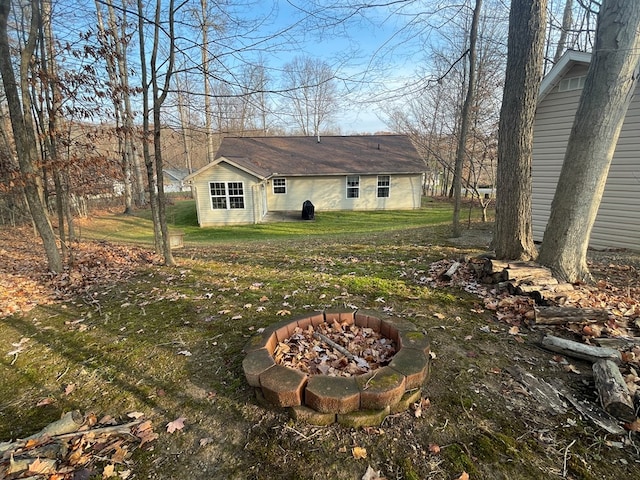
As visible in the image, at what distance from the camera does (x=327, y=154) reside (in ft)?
68.8

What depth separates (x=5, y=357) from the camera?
318cm

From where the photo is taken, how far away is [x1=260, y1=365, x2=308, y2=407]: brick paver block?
2164 millimetres

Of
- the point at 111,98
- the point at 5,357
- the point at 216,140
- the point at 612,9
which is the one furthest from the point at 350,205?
the point at 216,140

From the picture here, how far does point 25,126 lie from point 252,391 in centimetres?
621

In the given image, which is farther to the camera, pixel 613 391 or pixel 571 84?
pixel 571 84

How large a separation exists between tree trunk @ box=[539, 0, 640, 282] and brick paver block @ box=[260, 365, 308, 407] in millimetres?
3905

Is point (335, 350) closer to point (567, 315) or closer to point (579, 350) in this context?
point (579, 350)

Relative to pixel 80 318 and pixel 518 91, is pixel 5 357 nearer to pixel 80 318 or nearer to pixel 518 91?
pixel 80 318

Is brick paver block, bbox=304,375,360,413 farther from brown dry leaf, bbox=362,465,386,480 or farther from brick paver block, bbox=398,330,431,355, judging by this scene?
brick paver block, bbox=398,330,431,355

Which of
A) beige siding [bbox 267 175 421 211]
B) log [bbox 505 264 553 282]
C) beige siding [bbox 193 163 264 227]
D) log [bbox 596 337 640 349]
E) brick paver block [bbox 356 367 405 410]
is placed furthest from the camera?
beige siding [bbox 267 175 421 211]

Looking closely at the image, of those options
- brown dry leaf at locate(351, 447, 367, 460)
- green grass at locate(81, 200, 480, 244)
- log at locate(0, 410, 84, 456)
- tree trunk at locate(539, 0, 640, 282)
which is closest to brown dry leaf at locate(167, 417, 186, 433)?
log at locate(0, 410, 84, 456)

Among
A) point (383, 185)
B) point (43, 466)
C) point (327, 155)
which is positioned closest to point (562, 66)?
point (43, 466)

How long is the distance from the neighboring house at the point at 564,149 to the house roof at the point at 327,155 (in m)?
10.9

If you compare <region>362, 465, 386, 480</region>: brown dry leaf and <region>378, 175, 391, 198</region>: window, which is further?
<region>378, 175, 391, 198</region>: window
